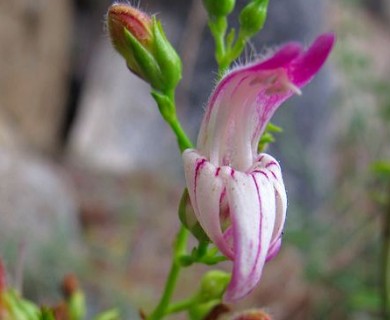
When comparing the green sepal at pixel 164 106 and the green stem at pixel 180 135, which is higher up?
the green sepal at pixel 164 106

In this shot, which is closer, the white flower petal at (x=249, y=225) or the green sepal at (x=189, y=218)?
the white flower petal at (x=249, y=225)

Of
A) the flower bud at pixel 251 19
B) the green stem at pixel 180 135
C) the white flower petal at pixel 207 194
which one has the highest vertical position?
the flower bud at pixel 251 19

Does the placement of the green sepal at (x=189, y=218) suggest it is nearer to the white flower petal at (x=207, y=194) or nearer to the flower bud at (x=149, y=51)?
the white flower petal at (x=207, y=194)

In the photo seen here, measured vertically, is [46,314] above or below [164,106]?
below

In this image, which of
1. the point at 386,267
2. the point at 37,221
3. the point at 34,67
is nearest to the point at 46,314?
the point at 386,267

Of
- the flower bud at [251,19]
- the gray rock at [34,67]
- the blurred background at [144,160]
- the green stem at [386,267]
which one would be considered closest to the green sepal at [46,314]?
the flower bud at [251,19]

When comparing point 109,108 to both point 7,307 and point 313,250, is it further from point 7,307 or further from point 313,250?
point 7,307

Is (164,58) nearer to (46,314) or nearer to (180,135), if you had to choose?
(180,135)

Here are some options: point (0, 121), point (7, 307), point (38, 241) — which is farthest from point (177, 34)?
point (7, 307)
